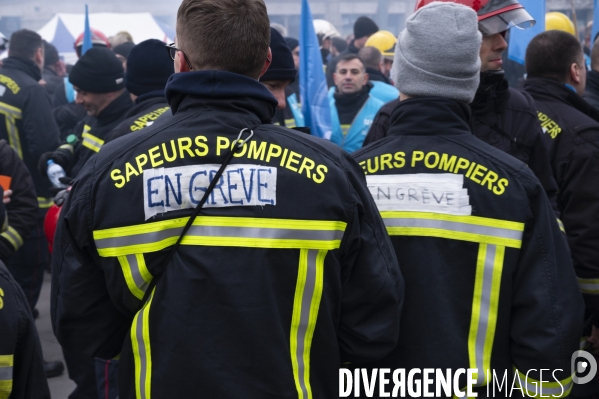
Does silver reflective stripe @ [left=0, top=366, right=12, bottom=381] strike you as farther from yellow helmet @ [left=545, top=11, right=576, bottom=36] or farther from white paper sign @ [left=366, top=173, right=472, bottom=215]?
yellow helmet @ [left=545, top=11, right=576, bottom=36]

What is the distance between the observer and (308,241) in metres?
1.99

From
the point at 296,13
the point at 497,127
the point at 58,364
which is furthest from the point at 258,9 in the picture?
the point at 296,13

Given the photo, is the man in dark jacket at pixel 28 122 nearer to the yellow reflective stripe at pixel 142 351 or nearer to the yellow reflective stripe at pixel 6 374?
the yellow reflective stripe at pixel 6 374

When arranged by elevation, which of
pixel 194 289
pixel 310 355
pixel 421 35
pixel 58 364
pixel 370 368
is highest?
pixel 421 35

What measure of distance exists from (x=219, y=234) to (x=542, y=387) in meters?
1.14

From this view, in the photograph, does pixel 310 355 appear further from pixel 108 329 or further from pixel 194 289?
pixel 108 329

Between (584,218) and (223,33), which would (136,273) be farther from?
(584,218)

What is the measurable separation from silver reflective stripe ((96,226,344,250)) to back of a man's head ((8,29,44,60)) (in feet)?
17.9

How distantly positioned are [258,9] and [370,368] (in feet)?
3.69

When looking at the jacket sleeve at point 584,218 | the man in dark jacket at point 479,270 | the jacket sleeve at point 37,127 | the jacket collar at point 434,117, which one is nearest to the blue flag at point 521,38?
the jacket sleeve at point 584,218

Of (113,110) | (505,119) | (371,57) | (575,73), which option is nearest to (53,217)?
(113,110)

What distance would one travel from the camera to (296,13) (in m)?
36.7

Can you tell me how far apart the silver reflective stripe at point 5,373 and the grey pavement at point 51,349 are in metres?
3.13

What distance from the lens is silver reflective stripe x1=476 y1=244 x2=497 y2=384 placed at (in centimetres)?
238
